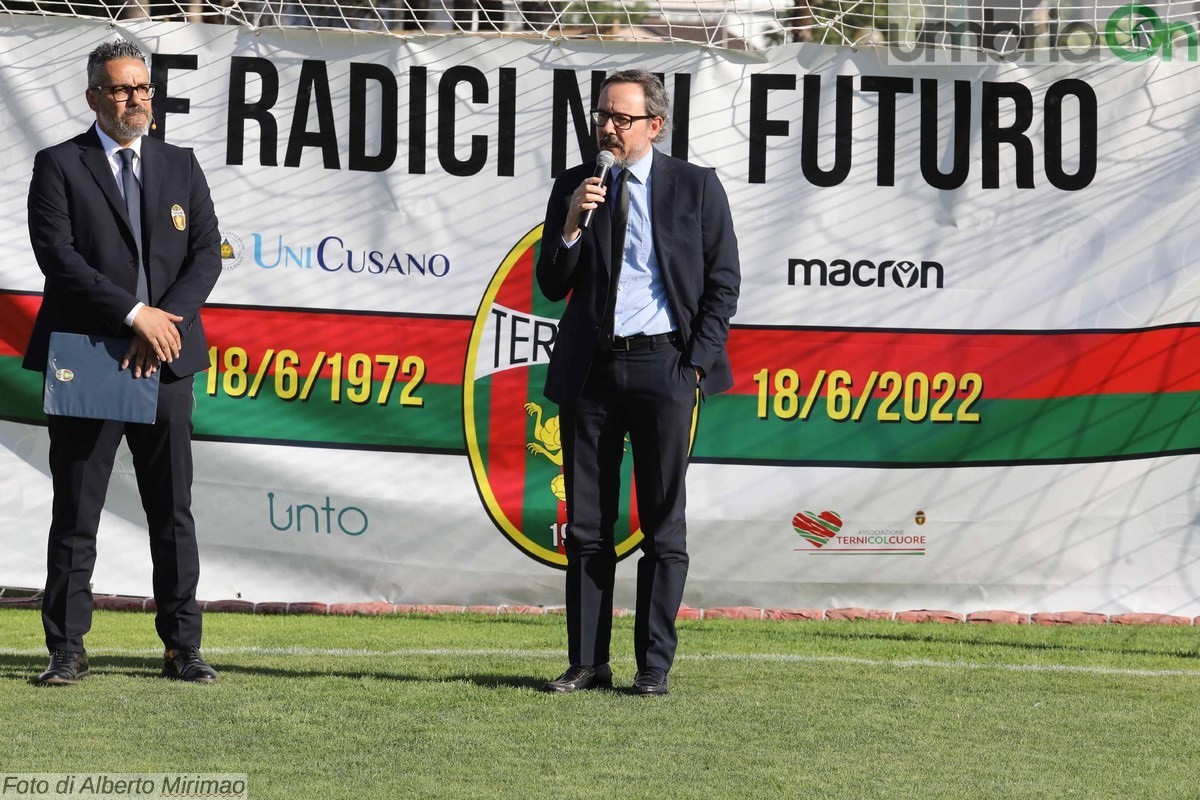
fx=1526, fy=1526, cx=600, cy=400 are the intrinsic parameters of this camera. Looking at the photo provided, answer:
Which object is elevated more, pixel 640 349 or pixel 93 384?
pixel 640 349

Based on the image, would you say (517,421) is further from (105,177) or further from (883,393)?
(105,177)

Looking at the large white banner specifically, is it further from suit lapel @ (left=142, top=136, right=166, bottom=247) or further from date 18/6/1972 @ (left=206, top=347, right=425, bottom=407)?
suit lapel @ (left=142, top=136, right=166, bottom=247)

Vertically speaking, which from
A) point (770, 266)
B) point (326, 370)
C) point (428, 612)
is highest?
point (770, 266)

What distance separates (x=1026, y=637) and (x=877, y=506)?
778 mm

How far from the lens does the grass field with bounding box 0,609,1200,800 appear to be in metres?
3.50

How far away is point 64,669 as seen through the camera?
175 inches

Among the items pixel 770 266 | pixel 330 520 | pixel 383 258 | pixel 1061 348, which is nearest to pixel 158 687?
pixel 330 520

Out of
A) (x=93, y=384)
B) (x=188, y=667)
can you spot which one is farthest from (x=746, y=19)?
(x=188, y=667)

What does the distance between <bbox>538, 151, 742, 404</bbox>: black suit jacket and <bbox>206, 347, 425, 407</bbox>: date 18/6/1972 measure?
1.71m

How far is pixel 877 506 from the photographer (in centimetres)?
616

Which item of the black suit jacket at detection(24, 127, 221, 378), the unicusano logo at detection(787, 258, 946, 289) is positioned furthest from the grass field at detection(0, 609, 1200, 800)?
the unicusano logo at detection(787, 258, 946, 289)

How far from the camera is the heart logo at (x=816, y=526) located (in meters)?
6.18

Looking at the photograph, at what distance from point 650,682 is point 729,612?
1771 millimetres

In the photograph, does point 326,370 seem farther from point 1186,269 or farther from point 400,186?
point 1186,269
